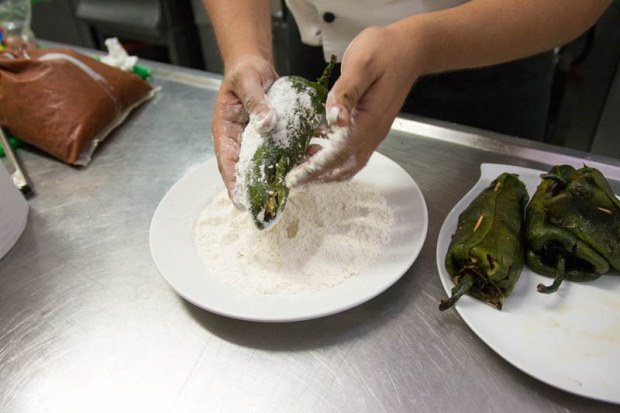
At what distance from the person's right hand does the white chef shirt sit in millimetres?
277

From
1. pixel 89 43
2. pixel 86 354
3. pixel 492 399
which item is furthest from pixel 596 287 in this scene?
pixel 89 43

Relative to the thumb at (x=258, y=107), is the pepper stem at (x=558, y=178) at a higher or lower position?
lower

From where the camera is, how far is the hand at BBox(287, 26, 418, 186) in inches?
26.9

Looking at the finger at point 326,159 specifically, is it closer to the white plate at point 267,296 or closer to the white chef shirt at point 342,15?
the white plate at point 267,296

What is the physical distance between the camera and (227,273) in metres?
0.73

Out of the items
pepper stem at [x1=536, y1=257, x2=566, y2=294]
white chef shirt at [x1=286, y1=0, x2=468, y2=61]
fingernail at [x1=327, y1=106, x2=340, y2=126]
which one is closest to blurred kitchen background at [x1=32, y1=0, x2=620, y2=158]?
white chef shirt at [x1=286, y1=0, x2=468, y2=61]

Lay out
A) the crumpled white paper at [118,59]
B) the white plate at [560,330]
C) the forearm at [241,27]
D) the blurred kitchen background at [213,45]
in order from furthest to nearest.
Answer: the blurred kitchen background at [213,45], the crumpled white paper at [118,59], the forearm at [241,27], the white plate at [560,330]

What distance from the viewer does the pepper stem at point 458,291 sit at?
66cm

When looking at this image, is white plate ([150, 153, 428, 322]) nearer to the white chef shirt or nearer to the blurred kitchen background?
the white chef shirt

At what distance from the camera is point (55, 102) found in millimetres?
1082

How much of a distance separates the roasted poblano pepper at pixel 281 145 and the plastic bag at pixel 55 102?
55 cm

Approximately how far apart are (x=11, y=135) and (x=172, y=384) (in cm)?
83

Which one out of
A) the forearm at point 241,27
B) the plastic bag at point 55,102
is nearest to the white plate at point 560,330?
the forearm at point 241,27

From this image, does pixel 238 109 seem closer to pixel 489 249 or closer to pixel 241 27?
pixel 241 27
